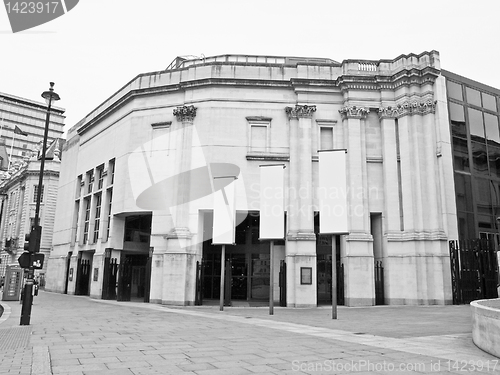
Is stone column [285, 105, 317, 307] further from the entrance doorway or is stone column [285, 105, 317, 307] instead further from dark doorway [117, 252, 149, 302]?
dark doorway [117, 252, 149, 302]

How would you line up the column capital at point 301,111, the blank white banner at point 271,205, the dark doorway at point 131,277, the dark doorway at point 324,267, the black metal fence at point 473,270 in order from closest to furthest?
the blank white banner at point 271,205 < the black metal fence at point 473,270 < the column capital at point 301,111 < the dark doorway at point 131,277 < the dark doorway at point 324,267

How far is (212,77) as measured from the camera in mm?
27984

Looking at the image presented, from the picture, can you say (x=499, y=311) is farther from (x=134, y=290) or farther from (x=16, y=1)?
(x=134, y=290)

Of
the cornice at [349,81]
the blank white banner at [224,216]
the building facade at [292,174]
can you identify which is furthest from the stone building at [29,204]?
the blank white banner at [224,216]

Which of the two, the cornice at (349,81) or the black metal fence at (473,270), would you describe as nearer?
the black metal fence at (473,270)

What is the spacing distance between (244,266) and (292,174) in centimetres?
844

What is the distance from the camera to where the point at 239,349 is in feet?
30.1

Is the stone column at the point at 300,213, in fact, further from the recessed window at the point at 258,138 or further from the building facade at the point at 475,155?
the building facade at the point at 475,155

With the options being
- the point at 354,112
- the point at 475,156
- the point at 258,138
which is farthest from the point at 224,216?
the point at 475,156

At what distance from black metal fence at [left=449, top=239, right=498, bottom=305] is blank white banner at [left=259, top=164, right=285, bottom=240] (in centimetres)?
1136

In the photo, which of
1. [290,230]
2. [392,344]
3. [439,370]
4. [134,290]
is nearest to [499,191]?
[290,230]

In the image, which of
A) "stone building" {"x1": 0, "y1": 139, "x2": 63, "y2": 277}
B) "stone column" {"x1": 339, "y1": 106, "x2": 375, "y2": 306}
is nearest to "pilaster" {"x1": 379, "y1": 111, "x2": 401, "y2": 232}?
"stone column" {"x1": 339, "y1": 106, "x2": 375, "y2": 306}

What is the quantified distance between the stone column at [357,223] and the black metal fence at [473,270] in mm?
4866

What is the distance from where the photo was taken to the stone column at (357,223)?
968 inches
